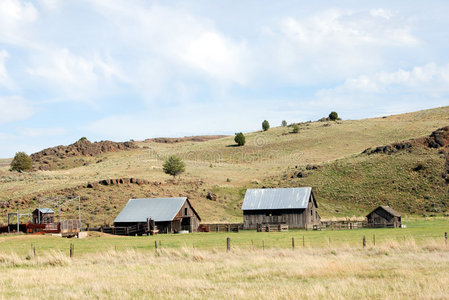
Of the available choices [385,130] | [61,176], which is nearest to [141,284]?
[61,176]

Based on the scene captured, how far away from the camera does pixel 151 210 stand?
60000 mm

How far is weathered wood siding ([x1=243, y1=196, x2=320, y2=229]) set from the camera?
59219 mm

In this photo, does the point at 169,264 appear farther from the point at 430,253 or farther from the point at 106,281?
the point at 430,253

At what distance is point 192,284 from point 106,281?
12.1 ft

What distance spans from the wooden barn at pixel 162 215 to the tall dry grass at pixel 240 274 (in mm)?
30479

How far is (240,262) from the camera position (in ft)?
76.1

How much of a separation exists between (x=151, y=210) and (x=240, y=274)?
41039 mm

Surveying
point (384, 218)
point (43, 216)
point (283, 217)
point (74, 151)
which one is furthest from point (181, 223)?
point (74, 151)

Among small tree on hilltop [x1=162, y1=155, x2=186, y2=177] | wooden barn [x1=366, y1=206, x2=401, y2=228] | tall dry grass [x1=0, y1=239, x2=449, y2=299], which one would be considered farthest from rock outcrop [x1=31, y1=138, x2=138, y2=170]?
tall dry grass [x1=0, y1=239, x2=449, y2=299]

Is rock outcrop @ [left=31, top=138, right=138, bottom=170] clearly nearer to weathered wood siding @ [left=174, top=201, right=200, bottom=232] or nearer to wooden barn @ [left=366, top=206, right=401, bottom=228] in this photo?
weathered wood siding @ [left=174, top=201, right=200, bottom=232]

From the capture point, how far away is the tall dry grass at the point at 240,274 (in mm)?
16047

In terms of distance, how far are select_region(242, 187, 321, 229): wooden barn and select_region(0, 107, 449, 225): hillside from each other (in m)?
9.28

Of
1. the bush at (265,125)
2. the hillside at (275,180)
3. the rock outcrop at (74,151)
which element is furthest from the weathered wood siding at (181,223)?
the bush at (265,125)

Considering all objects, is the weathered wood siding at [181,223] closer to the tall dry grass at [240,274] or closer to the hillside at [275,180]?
the hillside at [275,180]
